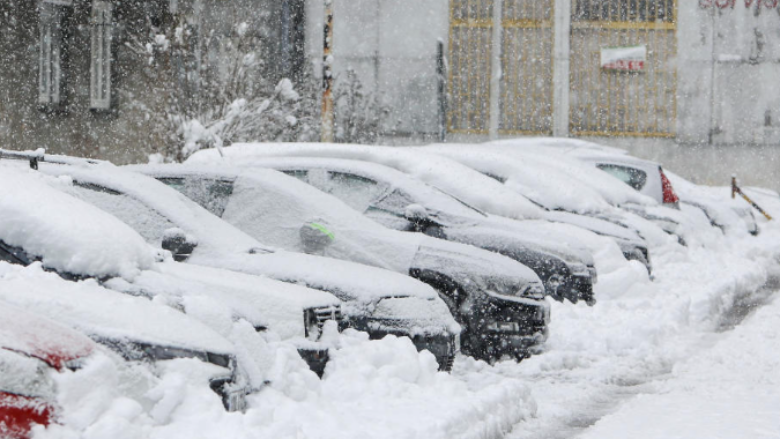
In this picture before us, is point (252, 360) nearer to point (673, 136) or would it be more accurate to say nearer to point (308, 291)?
point (308, 291)

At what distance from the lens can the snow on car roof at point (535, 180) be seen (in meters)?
14.5

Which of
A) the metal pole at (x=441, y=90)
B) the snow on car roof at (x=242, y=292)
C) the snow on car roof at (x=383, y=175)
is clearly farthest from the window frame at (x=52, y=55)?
the metal pole at (x=441, y=90)

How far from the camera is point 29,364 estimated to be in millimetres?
4191

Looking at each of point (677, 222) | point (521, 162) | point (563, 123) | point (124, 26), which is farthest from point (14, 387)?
point (563, 123)

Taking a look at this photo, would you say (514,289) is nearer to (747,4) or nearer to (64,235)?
(64,235)

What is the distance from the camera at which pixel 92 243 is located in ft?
19.5

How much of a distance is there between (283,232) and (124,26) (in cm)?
1197

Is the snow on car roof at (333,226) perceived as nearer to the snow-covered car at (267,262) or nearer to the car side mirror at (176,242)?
the snow-covered car at (267,262)

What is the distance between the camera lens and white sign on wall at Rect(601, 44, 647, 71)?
33844 millimetres

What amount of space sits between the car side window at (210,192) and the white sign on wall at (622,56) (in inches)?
1028

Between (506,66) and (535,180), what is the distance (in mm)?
19562

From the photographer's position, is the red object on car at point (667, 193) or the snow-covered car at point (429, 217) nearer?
the snow-covered car at point (429, 217)

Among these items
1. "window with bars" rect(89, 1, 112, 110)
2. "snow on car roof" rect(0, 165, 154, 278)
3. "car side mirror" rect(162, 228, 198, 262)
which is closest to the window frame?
"window with bars" rect(89, 1, 112, 110)

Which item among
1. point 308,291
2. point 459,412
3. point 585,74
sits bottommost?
point 459,412
